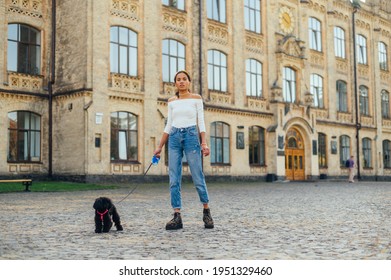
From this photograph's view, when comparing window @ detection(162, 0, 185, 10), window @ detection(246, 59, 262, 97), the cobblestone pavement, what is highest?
window @ detection(162, 0, 185, 10)

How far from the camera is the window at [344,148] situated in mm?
38875

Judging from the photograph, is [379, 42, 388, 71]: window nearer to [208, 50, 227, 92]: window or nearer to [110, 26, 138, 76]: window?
[208, 50, 227, 92]: window

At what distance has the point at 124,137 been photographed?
25266mm

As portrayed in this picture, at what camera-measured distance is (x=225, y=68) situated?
102ft

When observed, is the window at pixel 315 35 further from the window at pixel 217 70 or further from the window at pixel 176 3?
the window at pixel 176 3

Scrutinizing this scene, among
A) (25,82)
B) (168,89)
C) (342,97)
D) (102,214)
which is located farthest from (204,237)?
(342,97)

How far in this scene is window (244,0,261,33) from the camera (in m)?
32.5

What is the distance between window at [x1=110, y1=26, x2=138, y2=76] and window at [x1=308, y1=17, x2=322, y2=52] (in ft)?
54.3

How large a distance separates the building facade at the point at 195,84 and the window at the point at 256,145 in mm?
65

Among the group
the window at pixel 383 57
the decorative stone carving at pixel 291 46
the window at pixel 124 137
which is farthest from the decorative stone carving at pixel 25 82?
the window at pixel 383 57

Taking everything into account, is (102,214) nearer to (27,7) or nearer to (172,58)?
(27,7)

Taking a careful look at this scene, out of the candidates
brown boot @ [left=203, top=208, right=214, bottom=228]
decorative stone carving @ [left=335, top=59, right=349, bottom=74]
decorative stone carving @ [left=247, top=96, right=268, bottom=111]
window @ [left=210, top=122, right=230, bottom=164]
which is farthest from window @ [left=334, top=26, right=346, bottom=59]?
brown boot @ [left=203, top=208, right=214, bottom=228]

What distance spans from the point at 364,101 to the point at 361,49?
4.37m

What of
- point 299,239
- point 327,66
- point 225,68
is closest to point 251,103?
point 225,68
